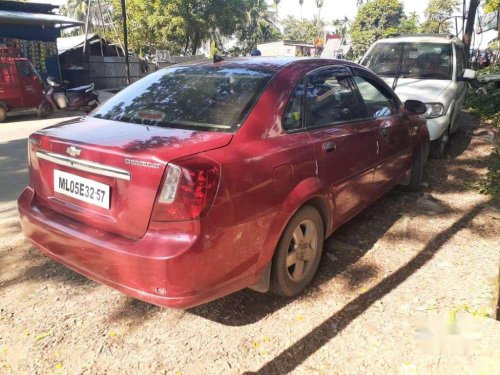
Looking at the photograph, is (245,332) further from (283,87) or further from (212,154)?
(283,87)

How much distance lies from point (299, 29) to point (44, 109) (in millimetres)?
82154

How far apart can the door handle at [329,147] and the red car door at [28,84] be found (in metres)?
12.2

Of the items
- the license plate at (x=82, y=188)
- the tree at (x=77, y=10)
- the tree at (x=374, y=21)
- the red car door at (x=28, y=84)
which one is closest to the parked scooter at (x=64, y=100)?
the red car door at (x=28, y=84)

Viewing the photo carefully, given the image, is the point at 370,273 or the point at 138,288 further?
the point at 370,273

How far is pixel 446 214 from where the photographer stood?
4520 mm

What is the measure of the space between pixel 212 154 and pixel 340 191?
132 centimetres

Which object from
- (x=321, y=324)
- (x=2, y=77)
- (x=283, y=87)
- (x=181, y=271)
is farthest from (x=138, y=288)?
(x=2, y=77)

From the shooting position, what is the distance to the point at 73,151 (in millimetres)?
2385

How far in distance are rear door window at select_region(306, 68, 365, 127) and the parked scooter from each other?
36.4ft

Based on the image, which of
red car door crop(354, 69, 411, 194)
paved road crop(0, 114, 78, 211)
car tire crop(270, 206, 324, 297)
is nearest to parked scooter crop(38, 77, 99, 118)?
paved road crop(0, 114, 78, 211)

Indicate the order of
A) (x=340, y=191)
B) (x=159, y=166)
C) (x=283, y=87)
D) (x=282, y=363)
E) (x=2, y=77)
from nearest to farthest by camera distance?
1. (x=159, y=166)
2. (x=282, y=363)
3. (x=283, y=87)
4. (x=340, y=191)
5. (x=2, y=77)

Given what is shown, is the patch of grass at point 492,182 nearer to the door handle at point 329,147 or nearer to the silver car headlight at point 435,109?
the silver car headlight at point 435,109

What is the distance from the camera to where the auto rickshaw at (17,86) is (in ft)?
40.1

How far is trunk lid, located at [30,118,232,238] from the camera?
2.15 metres
